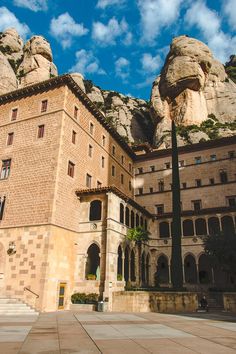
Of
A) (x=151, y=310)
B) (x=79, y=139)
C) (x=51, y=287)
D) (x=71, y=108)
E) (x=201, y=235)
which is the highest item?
(x=71, y=108)

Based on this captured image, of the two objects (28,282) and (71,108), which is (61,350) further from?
(71,108)

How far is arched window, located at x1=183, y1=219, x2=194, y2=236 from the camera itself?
1352 inches

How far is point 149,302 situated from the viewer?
21.2 meters

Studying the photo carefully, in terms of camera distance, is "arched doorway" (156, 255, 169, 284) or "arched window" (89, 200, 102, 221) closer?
"arched window" (89, 200, 102, 221)

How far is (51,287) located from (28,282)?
5.98 ft

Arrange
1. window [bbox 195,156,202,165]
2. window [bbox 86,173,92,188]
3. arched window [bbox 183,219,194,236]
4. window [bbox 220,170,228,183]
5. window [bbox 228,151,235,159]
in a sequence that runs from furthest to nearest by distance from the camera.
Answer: window [bbox 195,156,202,165], window [bbox 228,151,235,159], window [bbox 220,170,228,183], arched window [bbox 183,219,194,236], window [bbox 86,173,92,188]

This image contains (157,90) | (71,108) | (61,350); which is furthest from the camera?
(157,90)

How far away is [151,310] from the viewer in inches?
833

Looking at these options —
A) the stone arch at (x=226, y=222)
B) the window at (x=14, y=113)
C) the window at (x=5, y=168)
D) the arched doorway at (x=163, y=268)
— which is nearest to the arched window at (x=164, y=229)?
the arched doorway at (x=163, y=268)

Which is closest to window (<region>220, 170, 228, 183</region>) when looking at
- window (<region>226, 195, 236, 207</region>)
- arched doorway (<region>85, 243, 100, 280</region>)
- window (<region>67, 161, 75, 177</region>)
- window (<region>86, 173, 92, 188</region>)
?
window (<region>226, 195, 236, 207</region>)

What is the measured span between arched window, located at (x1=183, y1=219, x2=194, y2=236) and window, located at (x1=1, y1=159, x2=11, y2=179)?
22.0 m

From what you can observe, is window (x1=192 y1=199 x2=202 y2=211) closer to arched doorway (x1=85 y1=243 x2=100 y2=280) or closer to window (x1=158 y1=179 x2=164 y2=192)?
window (x1=158 y1=179 x2=164 y2=192)

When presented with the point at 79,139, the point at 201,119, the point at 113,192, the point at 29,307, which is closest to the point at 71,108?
the point at 79,139

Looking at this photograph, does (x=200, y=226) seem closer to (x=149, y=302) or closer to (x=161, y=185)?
(x=161, y=185)
